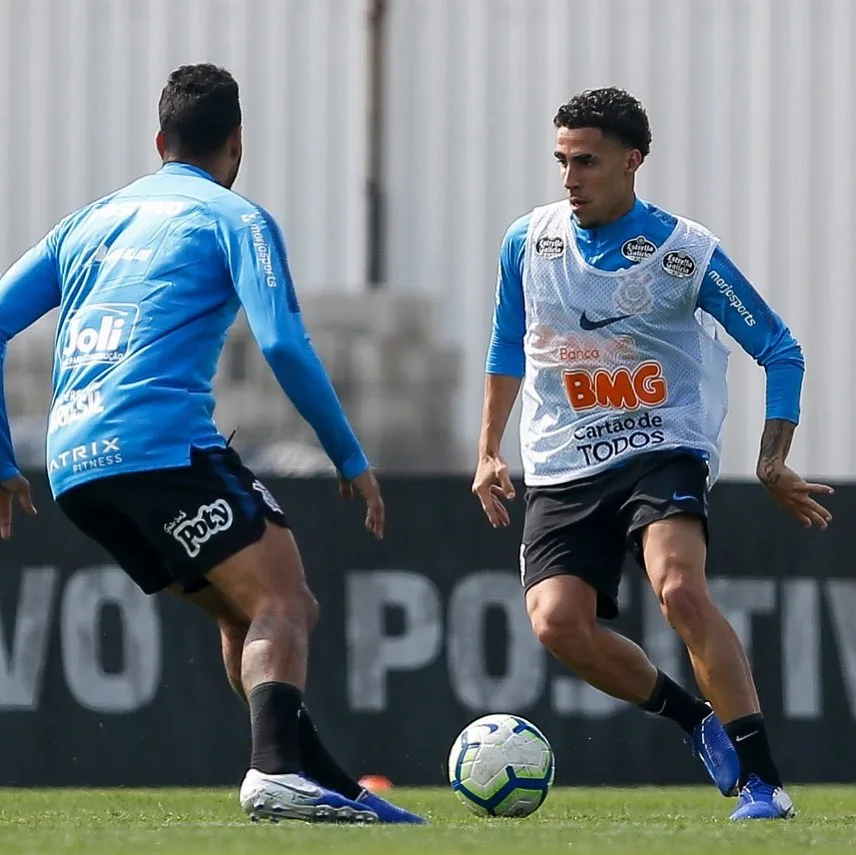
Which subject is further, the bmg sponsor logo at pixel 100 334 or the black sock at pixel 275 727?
the bmg sponsor logo at pixel 100 334

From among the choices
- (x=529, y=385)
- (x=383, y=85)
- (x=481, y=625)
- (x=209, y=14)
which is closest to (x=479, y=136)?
(x=383, y=85)

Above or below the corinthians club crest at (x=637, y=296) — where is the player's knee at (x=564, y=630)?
below

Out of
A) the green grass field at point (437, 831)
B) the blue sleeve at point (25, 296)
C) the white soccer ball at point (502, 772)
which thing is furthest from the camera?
the white soccer ball at point (502, 772)

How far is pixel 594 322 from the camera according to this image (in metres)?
6.32

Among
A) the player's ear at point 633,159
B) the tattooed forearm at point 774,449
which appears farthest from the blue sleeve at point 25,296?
the tattooed forearm at point 774,449

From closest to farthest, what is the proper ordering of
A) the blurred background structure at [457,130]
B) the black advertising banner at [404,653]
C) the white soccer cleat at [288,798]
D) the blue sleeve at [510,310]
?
the white soccer cleat at [288,798] → the blue sleeve at [510,310] → the black advertising banner at [404,653] → the blurred background structure at [457,130]

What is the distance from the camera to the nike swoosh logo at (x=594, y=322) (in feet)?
20.7

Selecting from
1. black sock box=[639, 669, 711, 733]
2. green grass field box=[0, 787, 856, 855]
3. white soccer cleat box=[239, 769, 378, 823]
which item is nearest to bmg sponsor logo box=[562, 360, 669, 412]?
black sock box=[639, 669, 711, 733]

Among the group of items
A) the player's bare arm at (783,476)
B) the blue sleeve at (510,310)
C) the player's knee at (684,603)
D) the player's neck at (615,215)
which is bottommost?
the player's knee at (684,603)

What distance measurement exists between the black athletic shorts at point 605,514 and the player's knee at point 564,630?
0.36 ft

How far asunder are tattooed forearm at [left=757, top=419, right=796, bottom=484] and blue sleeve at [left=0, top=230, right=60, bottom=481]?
6.52ft

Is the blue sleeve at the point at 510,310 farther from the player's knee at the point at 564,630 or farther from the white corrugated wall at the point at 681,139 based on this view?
the white corrugated wall at the point at 681,139

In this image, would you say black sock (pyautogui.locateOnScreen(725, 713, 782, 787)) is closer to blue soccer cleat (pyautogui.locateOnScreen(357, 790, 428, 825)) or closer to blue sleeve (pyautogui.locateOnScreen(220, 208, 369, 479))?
blue soccer cleat (pyautogui.locateOnScreen(357, 790, 428, 825))

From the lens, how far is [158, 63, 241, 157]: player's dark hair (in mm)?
5664
